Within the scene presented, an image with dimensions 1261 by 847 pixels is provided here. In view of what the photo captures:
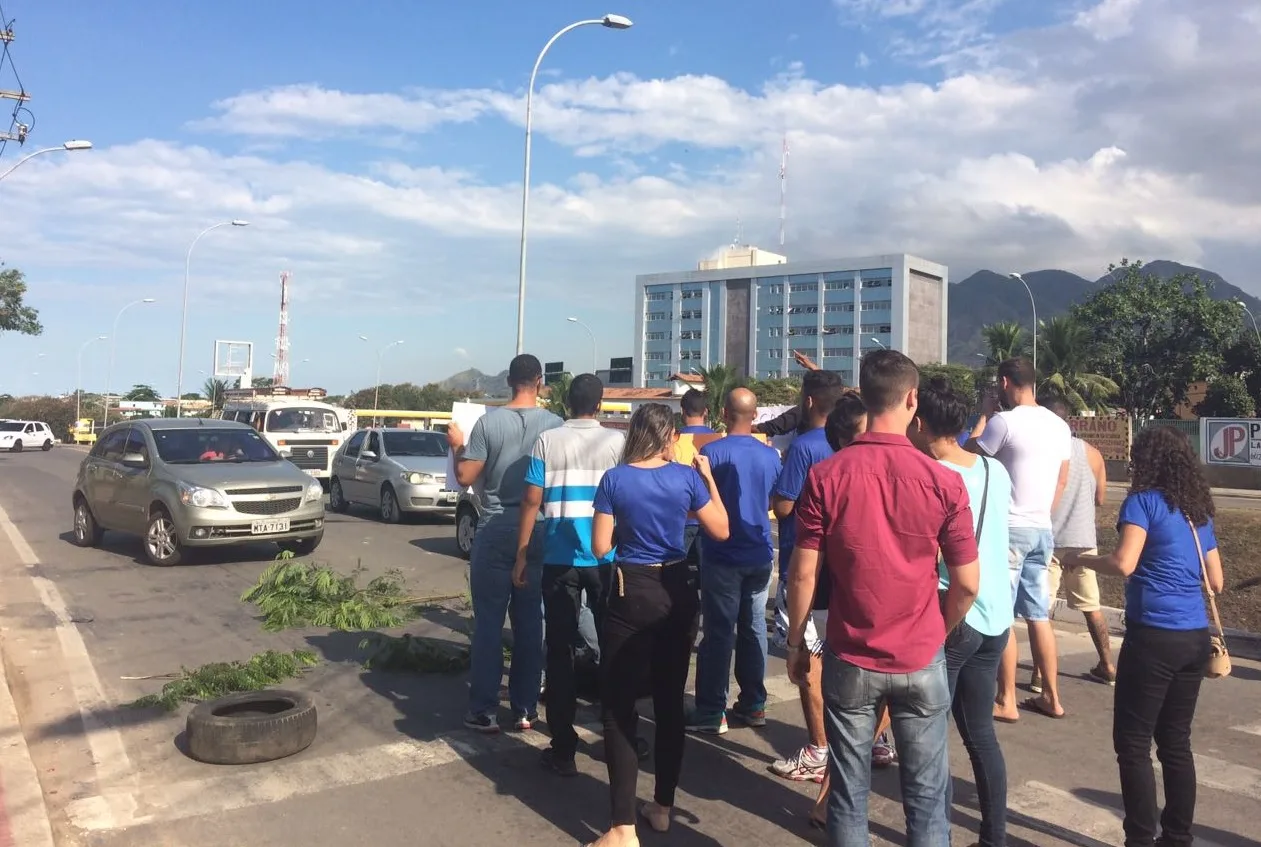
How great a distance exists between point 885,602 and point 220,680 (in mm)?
4907

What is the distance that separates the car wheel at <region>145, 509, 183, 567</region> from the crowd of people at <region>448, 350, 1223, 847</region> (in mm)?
7233

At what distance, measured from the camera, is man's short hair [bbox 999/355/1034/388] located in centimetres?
566

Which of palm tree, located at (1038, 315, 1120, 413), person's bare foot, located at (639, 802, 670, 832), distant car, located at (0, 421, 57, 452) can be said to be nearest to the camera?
person's bare foot, located at (639, 802, 670, 832)

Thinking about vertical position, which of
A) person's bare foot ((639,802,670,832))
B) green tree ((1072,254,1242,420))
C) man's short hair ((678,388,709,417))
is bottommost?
person's bare foot ((639,802,670,832))

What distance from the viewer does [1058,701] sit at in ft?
20.7

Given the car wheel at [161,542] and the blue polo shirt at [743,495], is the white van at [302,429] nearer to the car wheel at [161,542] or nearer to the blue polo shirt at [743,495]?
the car wheel at [161,542]

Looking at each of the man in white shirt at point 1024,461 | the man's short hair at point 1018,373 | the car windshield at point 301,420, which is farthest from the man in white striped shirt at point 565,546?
the car windshield at point 301,420

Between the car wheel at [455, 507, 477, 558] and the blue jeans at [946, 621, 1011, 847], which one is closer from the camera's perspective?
the blue jeans at [946, 621, 1011, 847]

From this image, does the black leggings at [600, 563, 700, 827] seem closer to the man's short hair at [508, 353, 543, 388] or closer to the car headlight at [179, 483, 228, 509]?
the man's short hair at [508, 353, 543, 388]

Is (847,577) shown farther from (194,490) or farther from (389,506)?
(389,506)

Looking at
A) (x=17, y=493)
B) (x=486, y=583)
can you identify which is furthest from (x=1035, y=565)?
(x=17, y=493)

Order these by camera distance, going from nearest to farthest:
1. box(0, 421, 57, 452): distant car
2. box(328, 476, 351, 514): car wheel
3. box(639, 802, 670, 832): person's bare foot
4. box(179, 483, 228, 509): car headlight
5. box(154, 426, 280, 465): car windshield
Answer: box(639, 802, 670, 832): person's bare foot < box(179, 483, 228, 509): car headlight < box(154, 426, 280, 465): car windshield < box(328, 476, 351, 514): car wheel < box(0, 421, 57, 452): distant car

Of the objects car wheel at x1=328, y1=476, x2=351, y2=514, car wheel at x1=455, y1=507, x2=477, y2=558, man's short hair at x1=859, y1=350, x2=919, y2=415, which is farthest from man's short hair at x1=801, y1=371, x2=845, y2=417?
car wheel at x1=328, y1=476, x2=351, y2=514

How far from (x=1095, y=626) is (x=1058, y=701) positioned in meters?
0.96
